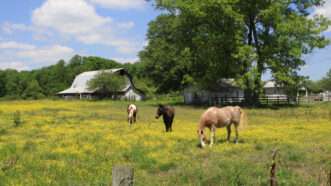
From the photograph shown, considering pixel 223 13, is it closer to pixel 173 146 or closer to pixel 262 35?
pixel 262 35

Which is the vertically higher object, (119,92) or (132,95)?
(119,92)

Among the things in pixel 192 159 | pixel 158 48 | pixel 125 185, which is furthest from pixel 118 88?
pixel 125 185

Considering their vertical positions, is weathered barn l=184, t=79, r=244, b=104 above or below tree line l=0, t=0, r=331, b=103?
below

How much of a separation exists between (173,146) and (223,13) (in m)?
30.5

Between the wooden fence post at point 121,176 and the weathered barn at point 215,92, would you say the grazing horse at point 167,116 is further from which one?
the weathered barn at point 215,92

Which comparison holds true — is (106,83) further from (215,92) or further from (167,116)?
(167,116)

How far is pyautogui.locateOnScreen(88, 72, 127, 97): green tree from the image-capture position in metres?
75.7

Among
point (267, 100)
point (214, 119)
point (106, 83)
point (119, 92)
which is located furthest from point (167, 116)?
point (119, 92)

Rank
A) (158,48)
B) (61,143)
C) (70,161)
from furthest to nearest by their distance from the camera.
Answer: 1. (158,48)
2. (61,143)
3. (70,161)

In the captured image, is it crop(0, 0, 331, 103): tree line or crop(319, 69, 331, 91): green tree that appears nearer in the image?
crop(0, 0, 331, 103): tree line

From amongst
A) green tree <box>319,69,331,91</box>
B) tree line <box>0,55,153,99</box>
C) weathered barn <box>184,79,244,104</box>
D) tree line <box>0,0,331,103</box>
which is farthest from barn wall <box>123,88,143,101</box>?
green tree <box>319,69,331,91</box>

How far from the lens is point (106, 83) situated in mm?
75750

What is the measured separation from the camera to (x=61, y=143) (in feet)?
47.9

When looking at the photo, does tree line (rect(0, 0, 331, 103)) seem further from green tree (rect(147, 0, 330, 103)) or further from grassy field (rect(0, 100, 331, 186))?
grassy field (rect(0, 100, 331, 186))
